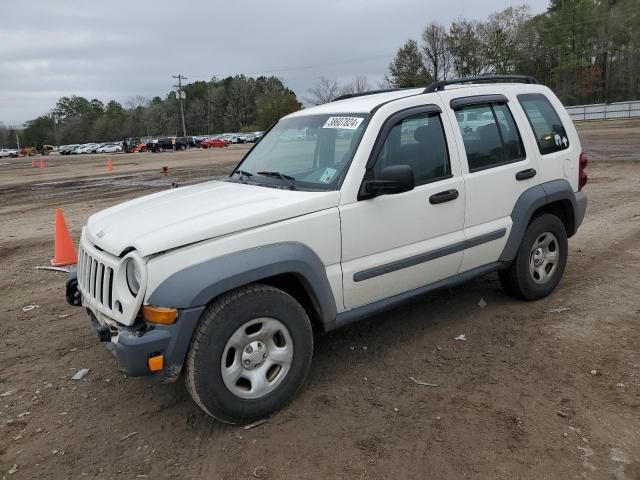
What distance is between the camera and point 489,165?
4.42 metres

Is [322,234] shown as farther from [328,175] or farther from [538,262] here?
[538,262]

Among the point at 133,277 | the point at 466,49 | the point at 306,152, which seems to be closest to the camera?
the point at 133,277

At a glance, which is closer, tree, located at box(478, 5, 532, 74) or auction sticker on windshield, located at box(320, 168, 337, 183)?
auction sticker on windshield, located at box(320, 168, 337, 183)

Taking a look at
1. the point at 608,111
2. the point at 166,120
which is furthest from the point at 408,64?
the point at 166,120

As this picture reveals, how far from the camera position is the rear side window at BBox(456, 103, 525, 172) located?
14.2 feet

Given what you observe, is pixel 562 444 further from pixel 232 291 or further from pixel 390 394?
pixel 232 291

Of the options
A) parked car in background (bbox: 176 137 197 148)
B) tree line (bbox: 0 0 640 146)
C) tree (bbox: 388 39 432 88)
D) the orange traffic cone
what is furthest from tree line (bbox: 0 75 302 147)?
the orange traffic cone

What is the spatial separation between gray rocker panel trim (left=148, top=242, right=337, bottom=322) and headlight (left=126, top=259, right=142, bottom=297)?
0.52ft

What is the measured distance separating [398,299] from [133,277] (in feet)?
6.11

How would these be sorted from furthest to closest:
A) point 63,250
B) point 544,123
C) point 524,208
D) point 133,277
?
point 63,250, point 544,123, point 524,208, point 133,277

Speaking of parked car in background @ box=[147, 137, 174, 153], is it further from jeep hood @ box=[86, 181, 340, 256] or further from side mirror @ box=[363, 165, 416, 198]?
side mirror @ box=[363, 165, 416, 198]

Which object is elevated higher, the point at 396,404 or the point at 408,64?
the point at 408,64

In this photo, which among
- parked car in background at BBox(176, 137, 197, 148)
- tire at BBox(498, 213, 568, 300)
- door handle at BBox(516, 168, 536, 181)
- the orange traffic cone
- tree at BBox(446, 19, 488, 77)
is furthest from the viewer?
tree at BBox(446, 19, 488, 77)

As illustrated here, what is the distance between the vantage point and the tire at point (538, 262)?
483 cm
